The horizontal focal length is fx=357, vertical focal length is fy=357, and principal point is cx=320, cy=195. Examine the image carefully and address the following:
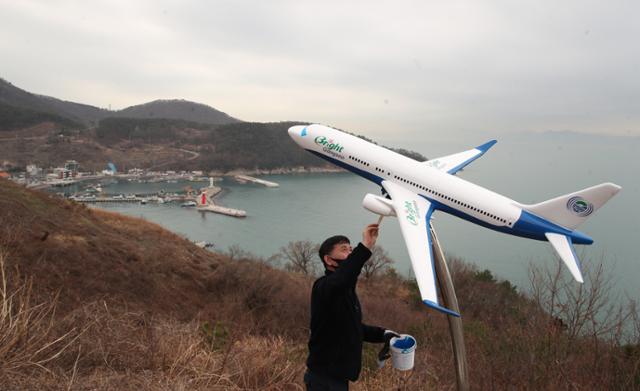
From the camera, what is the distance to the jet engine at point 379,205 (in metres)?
6.22

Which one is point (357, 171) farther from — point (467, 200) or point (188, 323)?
point (188, 323)

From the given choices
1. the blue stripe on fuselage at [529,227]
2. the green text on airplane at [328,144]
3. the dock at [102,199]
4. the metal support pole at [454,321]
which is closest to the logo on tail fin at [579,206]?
the blue stripe on fuselage at [529,227]

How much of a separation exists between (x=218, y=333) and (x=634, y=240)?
5050 cm

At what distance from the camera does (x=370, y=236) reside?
3.87m

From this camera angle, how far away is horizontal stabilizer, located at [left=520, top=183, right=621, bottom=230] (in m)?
6.67

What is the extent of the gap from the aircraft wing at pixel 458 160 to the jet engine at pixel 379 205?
2.58 m

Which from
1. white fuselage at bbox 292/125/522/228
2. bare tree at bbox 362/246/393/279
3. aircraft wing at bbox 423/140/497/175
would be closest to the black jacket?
white fuselage at bbox 292/125/522/228

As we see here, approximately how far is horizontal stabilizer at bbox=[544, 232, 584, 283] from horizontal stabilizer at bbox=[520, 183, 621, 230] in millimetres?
290

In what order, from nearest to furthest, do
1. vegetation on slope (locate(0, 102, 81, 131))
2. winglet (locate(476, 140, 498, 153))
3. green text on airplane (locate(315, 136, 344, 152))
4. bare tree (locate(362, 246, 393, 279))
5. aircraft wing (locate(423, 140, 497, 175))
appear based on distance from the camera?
aircraft wing (locate(423, 140, 497, 175)) → green text on airplane (locate(315, 136, 344, 152)) → winglet (locate(476, 140, 498, 153)) → bare tree (locate(362, 246, 393, 279)) → vegetation on slope (locate(0, 102, 81, 131))

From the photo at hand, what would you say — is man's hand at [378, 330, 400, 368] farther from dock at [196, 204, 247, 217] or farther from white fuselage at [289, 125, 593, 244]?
dock at [196, 204, 247, 217]

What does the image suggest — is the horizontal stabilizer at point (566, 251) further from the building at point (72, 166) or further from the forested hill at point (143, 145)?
the building at point (72, 166)

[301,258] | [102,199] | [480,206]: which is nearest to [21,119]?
[102,199]

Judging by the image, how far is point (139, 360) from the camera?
19.7ft

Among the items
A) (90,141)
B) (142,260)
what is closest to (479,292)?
(142,260)
